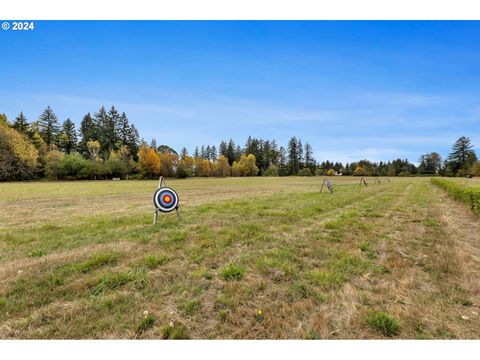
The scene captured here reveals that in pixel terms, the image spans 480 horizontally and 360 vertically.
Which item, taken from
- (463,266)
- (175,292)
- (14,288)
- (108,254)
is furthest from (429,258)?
(14,288)

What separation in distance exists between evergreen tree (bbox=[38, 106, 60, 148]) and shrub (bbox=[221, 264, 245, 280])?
8650cm

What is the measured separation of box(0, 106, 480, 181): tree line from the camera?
52625 millimetres

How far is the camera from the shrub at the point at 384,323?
250 cm

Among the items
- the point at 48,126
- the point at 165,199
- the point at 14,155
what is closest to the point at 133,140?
the point at 48,126

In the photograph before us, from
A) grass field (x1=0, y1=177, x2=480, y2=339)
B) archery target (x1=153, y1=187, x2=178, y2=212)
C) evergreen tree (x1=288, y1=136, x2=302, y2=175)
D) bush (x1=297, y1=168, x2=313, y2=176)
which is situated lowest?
grass field (x1=0, y1=177, x2=480, y2=339)

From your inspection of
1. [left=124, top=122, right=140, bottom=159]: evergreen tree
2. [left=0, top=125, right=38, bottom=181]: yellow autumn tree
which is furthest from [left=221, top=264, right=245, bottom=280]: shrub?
[left=124, top=122, right=140, bottom=159]: evergreen tree

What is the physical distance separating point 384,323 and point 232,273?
2.11m

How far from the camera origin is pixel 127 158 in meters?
71.7

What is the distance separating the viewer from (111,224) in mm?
7414

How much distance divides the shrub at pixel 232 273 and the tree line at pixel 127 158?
2459 inches

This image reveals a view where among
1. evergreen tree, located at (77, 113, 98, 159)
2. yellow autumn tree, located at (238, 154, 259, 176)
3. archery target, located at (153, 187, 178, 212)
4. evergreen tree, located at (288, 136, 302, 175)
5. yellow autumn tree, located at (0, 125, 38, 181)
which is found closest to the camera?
archery target, located at (153, 187, 178, 212)

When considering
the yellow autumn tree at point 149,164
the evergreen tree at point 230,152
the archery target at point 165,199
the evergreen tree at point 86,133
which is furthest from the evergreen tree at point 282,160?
the archery target at point 165,199

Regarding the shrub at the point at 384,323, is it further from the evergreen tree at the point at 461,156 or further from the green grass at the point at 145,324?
the evergreen tree at the point at 461,156

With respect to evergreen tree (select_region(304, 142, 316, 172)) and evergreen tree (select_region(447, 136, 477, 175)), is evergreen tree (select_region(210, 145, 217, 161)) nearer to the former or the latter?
Result: evergreen tree (select_region(304, 142, 316, 172))
